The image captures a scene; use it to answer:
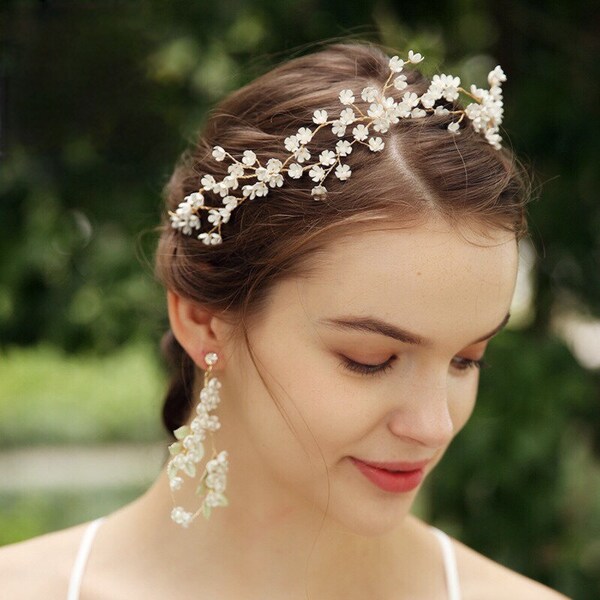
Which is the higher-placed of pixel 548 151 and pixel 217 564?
pixel 548 151

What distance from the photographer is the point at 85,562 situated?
193 centimetres

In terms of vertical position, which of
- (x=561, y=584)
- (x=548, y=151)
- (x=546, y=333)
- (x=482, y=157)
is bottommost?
(x=561, y=584)

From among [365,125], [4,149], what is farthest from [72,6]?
[365,125]

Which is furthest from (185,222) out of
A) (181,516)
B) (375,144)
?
(181,516)

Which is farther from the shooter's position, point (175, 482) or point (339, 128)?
point (175, 482)

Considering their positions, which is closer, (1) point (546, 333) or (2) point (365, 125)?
(2) point (365, 125)

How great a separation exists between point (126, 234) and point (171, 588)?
1.12 m

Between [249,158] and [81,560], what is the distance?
0.81 meters

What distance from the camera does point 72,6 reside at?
9.67 ft

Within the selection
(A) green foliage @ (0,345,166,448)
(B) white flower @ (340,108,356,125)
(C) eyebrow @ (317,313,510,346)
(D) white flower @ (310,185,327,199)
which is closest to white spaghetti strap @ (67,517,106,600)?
(C) eyebrow @ (317,313,510,346)

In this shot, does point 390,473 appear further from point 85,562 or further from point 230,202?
point 85,562

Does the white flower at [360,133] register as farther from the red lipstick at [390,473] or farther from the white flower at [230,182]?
the red lipstick at [390,473]

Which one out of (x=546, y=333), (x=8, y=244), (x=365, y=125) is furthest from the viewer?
(x=546, y=333)

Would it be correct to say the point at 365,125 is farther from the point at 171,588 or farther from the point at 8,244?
the point at 8,244
